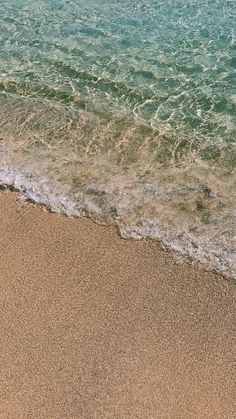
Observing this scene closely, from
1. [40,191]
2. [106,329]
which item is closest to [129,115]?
[40,191]

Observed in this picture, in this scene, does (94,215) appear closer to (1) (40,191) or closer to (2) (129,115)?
(1) (40,191)

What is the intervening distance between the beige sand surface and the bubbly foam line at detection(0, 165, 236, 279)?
0.61 ft

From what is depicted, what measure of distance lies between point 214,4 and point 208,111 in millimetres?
5381

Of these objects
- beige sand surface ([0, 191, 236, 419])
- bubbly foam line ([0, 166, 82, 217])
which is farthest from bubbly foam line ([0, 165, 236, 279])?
beige sand surface ([0, 191, 236, 419])

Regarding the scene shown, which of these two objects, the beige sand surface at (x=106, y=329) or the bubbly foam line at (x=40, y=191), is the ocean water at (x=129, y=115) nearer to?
the bubbly foam line at (x=40, y=191)

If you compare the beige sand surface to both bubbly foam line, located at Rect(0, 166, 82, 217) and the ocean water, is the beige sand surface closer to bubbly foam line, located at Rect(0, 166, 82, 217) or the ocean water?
bubbly foam line, located at Rect(0, 166, 82, 217)

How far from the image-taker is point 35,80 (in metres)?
10.3

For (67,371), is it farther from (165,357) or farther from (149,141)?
(149,141)

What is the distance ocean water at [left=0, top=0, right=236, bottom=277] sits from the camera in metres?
6.92

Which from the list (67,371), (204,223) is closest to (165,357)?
(67,371)

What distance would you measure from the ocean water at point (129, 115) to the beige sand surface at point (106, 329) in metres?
0.45

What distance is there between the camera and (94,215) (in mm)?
6875

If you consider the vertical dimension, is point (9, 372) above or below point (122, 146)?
below

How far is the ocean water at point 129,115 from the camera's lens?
6.92 meters
